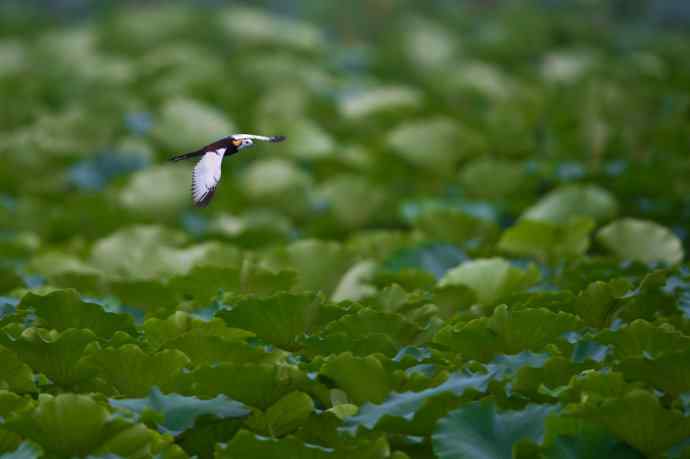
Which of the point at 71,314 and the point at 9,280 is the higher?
the point at 9,280

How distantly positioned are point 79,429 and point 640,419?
0.83 metres

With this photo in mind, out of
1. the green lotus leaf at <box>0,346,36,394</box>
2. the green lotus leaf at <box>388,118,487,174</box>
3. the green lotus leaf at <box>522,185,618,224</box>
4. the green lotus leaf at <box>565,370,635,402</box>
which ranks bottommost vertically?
the green lotus leaf at <box>565,370,635,402</box>

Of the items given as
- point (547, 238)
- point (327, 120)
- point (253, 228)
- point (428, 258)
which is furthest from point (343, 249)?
point (327, 120)

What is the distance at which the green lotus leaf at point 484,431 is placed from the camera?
1.71 meters

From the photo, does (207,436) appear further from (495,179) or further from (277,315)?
(495,179)

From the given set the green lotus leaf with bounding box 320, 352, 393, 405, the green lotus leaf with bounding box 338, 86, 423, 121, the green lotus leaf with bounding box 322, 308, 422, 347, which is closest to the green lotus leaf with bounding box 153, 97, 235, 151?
the green lotus leaf with bounding box 338, 86, 423, 121

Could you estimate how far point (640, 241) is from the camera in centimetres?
320

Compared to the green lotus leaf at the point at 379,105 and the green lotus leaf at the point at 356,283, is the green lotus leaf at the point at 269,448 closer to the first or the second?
the green lotus leaf at the point at 356,283

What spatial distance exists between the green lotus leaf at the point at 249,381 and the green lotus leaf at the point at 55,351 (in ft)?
0.69

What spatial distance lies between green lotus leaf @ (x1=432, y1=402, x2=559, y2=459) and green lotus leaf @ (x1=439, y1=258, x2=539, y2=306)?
37.2 inches

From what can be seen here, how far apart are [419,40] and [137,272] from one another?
5384 millimetres

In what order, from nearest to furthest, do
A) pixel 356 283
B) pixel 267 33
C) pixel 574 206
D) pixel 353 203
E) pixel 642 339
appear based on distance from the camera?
pixel 642 339, pixel 356 283, pixel 574 206, pixel 353 203, pixel 267 33

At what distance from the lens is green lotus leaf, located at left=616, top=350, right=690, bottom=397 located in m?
1.81

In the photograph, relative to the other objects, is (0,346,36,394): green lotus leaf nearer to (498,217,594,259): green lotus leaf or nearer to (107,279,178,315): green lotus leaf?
(107,279,178,315): green lotus leaf
